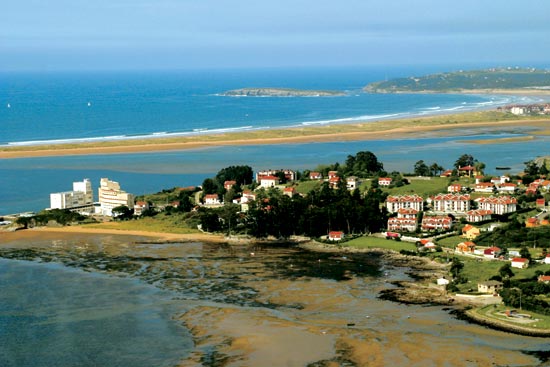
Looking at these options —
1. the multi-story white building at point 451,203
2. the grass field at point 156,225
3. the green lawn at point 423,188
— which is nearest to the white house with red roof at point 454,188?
the green lawn at point 423,188

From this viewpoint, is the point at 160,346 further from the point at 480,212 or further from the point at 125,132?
the point at 125,132

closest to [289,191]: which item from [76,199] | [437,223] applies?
[437,223]

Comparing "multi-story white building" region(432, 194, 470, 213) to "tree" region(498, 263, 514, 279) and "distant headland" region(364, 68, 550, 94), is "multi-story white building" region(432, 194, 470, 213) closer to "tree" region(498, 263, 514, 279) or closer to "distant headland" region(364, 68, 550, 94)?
"tree" region(498, 263, 514, 279)

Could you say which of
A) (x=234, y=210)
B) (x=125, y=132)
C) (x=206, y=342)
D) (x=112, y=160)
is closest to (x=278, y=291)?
(x=206, y=342)

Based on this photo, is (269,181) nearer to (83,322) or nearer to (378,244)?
(378,244)

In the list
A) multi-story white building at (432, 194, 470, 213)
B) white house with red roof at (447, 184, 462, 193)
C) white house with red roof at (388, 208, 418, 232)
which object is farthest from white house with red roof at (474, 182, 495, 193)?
white house with red roof at (388, 208, 418, 232)
